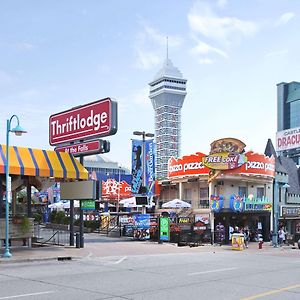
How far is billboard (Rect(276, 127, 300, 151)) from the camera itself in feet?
262

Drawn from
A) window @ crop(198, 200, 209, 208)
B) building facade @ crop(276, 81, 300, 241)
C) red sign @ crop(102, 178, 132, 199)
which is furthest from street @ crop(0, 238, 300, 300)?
red sign @ crop(102, 178, 132, 199)

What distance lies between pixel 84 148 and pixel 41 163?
3251 mm

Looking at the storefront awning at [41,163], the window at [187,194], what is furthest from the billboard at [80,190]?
the window at [187,194]

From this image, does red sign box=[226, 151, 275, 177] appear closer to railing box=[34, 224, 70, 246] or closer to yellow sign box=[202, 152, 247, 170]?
yellow sign box=[202, 152, 247, 170]

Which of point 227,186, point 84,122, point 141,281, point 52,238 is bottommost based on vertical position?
point 52,238

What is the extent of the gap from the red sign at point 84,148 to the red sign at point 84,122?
0.44 metres

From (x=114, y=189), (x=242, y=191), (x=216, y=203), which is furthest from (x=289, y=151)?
(x=216, y=203)

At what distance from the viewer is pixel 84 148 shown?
86.1ft

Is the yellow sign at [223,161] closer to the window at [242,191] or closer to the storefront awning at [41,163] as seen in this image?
the window at [242,191]

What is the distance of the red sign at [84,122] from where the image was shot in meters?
25.3

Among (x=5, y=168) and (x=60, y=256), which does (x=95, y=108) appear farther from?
(x=60, y=256)

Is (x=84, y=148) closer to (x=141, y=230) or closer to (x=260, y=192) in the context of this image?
(x=141, y=230)

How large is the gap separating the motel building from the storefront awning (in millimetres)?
16446

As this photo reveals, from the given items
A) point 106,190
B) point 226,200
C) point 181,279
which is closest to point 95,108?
point 181,279
